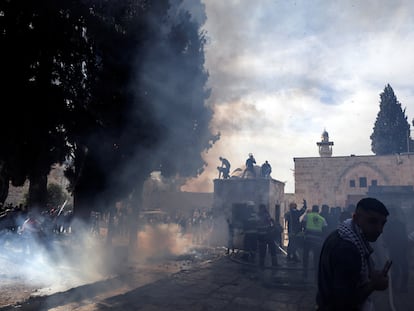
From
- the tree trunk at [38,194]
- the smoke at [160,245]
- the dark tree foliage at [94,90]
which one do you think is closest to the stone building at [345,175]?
the smoke at [160,245]

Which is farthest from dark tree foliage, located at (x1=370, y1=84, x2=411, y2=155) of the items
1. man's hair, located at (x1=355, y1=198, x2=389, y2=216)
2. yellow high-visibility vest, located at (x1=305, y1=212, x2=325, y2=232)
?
man's hair, located at (x1=355, y1=198, x2=389, y2=216)

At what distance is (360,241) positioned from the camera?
2342mm

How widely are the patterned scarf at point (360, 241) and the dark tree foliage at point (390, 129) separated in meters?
41.5

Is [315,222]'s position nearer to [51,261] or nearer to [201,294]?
[201,294]

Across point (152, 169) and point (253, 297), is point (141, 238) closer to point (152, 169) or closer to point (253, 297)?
point (152, 169)

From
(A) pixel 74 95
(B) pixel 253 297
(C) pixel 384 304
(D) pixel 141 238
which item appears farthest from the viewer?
(D) pixel 141 238

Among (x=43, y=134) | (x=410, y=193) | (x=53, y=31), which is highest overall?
(x=53, y=31)

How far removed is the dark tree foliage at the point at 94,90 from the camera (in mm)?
8906

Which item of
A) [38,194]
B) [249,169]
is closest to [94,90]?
[38,194]

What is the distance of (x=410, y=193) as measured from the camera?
46.6 feet

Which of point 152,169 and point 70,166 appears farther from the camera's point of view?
point 152,169

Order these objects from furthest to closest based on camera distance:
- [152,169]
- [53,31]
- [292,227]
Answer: [152,169], [292,227], [53,31]

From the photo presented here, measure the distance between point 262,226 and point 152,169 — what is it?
5909mm

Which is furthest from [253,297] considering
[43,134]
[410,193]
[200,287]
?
[410,193]
